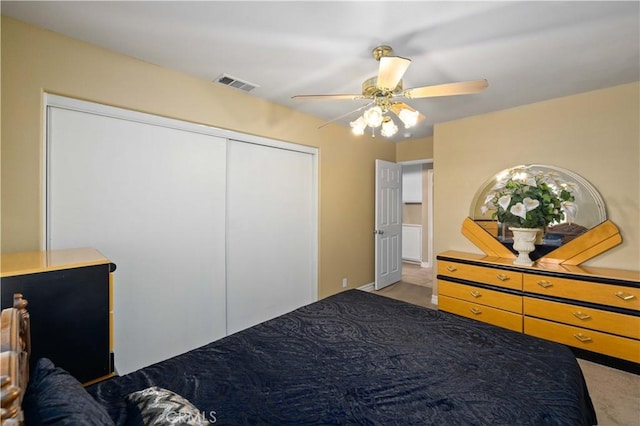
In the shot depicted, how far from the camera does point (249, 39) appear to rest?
1913 mm

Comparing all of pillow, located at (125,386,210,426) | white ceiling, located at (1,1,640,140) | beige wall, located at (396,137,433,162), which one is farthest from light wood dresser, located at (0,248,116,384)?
beige wall, located at (396,137,433,162)

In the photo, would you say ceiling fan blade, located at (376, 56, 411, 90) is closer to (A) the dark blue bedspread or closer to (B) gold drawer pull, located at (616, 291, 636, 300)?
(A) the dark blue bedspread

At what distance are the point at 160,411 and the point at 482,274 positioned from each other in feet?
10.1

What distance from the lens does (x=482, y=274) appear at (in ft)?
9.81

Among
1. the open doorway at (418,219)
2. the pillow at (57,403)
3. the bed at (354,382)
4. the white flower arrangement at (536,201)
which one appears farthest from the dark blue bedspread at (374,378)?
the open doorway at (418,219)

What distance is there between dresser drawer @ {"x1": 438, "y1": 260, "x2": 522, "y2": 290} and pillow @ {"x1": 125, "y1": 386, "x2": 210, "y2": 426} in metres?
2.96

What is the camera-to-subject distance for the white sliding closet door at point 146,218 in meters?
1.95

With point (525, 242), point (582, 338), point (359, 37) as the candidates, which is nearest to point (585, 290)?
point (582, 338)

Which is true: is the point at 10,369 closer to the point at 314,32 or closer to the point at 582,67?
the point at 314,32

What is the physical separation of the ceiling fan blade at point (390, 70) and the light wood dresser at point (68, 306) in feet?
6.04

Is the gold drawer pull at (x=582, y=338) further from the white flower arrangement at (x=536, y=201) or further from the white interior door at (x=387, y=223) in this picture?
the white interior door at (x=387, y=223)

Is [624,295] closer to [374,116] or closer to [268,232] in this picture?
[374,116]

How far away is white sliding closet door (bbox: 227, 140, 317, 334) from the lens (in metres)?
2.85

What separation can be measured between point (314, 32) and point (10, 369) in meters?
2.05
